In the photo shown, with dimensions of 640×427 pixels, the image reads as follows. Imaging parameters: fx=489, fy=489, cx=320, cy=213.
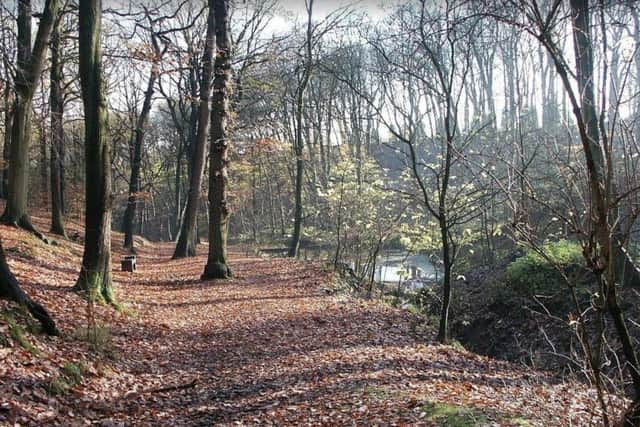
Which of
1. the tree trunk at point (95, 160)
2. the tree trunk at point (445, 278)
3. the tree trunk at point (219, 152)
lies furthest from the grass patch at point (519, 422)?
the tree trunk at point (219, 152)

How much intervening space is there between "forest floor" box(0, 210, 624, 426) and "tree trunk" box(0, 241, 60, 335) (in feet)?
0.72

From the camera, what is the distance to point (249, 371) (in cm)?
625

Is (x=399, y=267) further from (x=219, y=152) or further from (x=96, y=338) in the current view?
(x=96, y=338)

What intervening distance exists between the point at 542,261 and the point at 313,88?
82.6ft

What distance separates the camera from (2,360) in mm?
4551

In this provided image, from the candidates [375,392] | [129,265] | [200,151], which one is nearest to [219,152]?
[129,265]

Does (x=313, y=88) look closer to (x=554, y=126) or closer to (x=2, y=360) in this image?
(x=554, y=126)

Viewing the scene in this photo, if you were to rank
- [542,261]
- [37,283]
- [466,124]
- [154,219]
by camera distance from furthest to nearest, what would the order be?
→ [154,219]
[466,124]
[542,261]
[37,283]

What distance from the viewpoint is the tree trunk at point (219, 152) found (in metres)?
12.5

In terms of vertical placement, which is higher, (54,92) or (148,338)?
(54,92)

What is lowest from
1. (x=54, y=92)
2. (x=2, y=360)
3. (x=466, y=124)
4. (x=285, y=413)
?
(x=285, y=413)

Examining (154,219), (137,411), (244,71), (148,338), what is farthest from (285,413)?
(154,219)

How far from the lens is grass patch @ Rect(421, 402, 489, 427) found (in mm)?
4094

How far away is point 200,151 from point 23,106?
5619 mm
